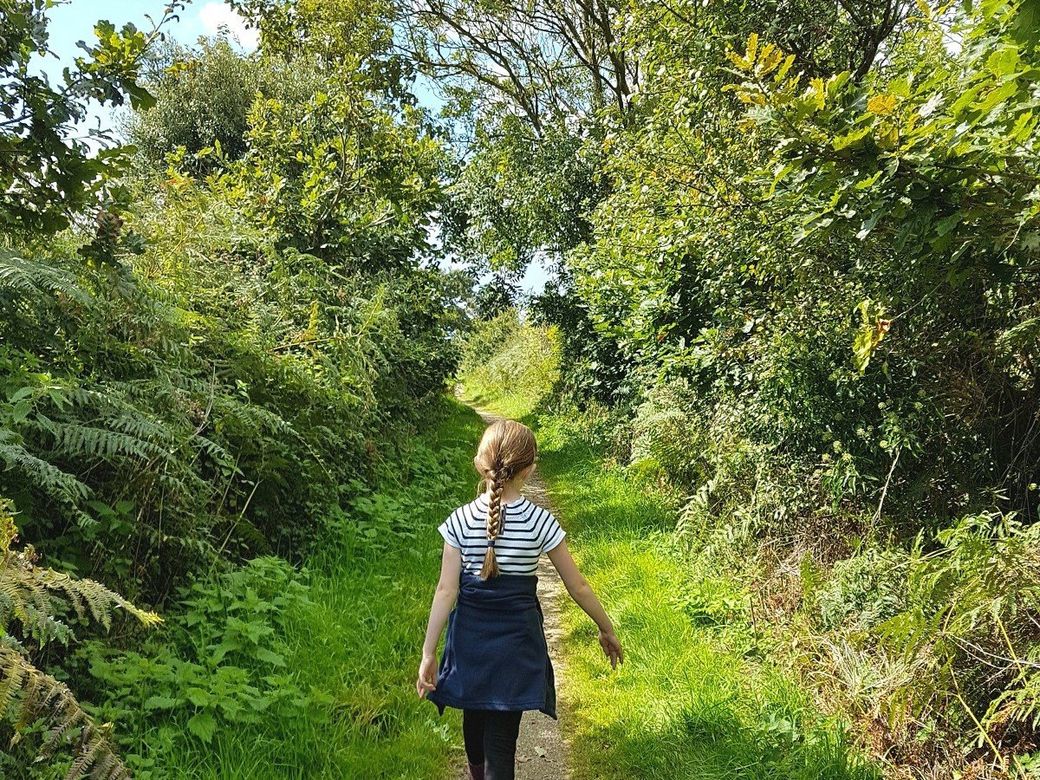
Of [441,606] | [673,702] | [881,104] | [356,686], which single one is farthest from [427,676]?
[881,104]

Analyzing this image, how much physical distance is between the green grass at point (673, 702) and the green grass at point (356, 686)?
3.23ft

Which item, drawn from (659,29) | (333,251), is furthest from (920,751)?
(333,251)

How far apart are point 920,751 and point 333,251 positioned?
28.8 feet

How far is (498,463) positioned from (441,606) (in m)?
0.69

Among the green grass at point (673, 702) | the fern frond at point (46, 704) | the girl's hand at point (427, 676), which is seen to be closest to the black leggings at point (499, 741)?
the girl's hand at point (427, 676)

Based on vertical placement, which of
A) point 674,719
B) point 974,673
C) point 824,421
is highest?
point 824,421

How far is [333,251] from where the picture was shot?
9.81 metres

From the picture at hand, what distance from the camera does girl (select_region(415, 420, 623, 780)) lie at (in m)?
3.02

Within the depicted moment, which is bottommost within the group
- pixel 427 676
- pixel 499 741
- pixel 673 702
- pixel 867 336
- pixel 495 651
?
pixel 673 702

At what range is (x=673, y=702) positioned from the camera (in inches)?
173

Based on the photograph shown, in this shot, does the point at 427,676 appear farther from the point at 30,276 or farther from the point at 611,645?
the point at 30,276

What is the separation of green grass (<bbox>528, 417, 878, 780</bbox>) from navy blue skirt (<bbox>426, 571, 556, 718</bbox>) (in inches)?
50.9

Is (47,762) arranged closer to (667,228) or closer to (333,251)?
(667,228)

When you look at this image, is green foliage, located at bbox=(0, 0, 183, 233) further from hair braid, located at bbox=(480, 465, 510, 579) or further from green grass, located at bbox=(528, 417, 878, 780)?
green grass, located at bbox=(528, 417, 878, 780)
